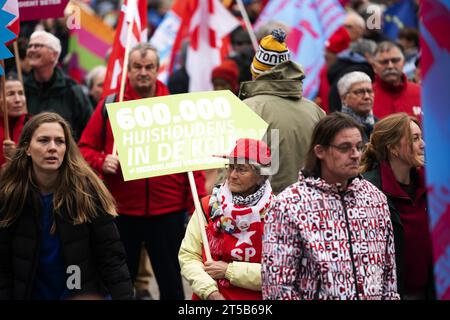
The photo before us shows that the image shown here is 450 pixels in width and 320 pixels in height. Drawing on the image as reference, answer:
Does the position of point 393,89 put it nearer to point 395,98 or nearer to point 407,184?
point 395,98

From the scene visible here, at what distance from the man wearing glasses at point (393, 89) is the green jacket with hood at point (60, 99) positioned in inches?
104

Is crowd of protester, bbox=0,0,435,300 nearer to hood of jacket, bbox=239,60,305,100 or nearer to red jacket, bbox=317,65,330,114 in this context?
hood of jacket, bbox=239,60,305,100

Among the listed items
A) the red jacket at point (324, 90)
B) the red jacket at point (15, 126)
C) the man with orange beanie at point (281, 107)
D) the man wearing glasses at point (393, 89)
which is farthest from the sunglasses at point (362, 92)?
the red jacket at point (324, 90)

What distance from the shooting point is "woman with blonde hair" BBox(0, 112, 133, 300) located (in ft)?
22.6

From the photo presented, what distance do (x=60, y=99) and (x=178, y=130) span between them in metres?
3.34

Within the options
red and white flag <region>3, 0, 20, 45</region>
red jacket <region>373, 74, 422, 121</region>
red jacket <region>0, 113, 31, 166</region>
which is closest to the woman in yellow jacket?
red and white flag <region>3, 0, 20, 45</region>

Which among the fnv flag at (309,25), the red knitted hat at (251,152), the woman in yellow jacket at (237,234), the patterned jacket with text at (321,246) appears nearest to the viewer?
the patterned jacket with text at (321,246)

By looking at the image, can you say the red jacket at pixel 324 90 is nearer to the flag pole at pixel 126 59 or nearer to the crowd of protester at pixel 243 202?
the crowd of protester at pixel 243 202

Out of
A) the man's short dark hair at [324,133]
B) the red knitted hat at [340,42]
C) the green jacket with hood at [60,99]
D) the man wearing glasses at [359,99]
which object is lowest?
the man's short dark hair at [324,133]

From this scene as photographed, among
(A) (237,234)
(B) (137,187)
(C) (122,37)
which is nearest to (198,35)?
(C) (122,37)

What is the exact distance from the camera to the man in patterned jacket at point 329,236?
225 inches

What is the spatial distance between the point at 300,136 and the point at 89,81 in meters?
5.31
